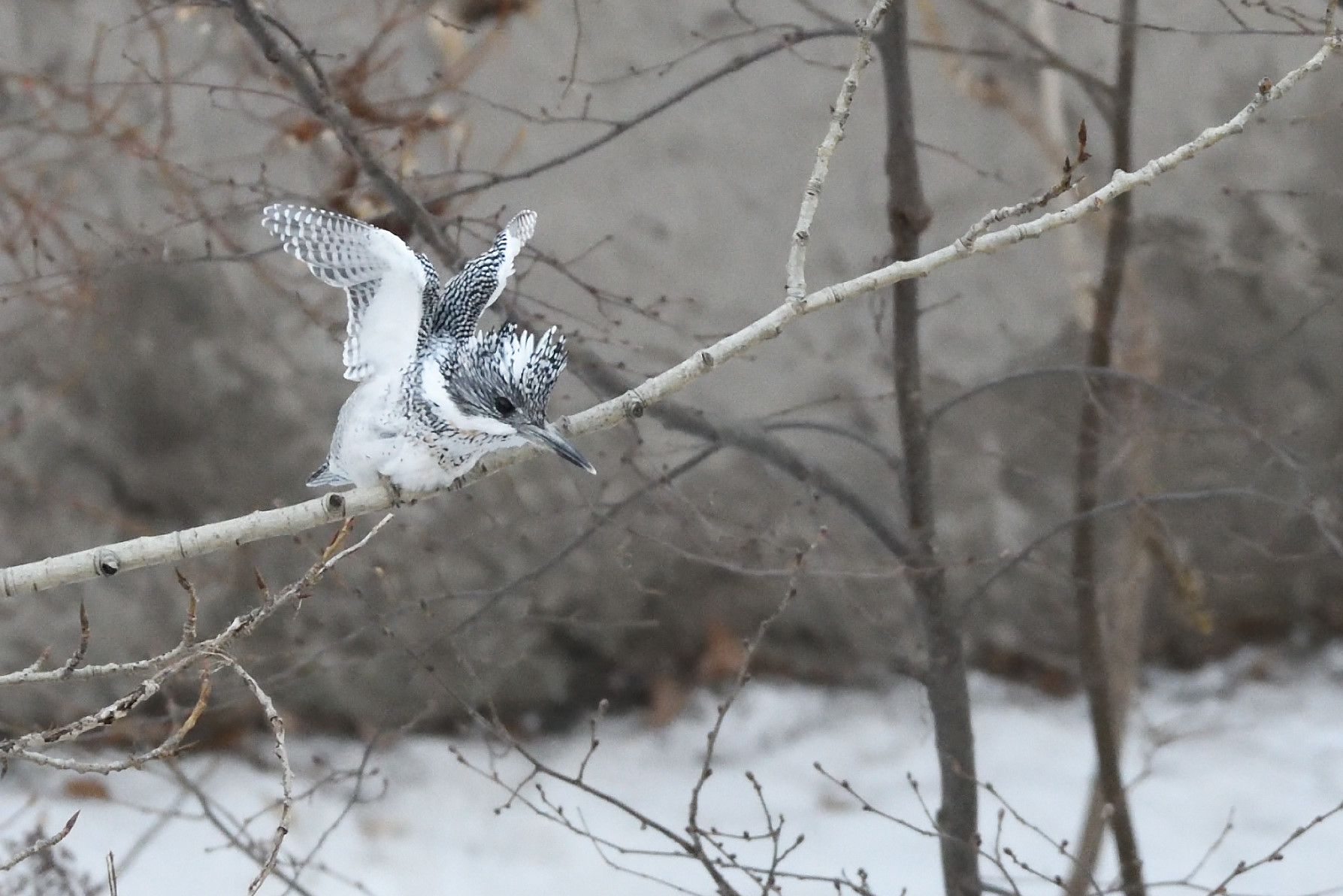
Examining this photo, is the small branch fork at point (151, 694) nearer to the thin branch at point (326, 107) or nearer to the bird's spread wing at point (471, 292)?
the bird's spread wing at point (471, 292)

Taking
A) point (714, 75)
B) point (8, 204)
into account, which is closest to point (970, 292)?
point (714, 75)

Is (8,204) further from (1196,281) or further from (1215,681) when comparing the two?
(1215,681)

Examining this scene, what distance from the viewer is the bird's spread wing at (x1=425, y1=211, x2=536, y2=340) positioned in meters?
1.92

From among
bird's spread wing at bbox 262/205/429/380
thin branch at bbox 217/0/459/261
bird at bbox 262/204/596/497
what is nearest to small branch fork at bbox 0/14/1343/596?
bird at bbox 262/204/596/497

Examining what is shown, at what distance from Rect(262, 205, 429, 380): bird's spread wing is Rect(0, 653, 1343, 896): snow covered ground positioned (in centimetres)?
180

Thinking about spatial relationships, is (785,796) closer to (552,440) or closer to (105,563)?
(552,440)

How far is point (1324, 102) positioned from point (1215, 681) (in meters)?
1.85

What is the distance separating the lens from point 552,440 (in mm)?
1699

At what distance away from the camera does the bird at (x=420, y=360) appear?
177 cm

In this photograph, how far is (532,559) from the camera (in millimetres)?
3979

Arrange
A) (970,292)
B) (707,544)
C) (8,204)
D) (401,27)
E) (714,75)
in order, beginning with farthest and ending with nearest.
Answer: (970,292)
(401,27)
(8,204)
(707,544)
(714,75)

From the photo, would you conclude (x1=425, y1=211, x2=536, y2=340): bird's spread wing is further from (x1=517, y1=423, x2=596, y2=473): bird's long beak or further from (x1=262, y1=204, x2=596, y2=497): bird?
(x1=517, y1=423, x2=596, y2=473): bird's long beak

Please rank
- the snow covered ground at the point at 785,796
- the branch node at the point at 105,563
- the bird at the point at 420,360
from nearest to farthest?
1. the branch node at the point at 105,563
2. the bird at the point at 420,360
3. the snow covered ground at the point at 785,796

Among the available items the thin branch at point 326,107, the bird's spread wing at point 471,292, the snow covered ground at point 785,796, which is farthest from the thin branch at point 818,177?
the snow covered ground at point 785,796
